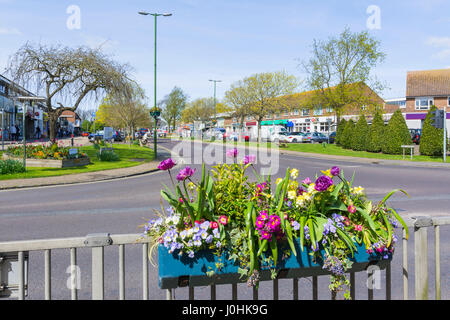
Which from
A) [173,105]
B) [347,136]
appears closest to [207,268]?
[347,136]

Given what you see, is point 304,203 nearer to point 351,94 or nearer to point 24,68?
point 24,68

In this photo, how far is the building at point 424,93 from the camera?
51.8m

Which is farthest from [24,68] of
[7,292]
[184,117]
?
[184,117]

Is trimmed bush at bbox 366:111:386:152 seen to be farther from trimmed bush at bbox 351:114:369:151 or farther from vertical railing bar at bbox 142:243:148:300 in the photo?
vertical railing bar at bbox 142:243:148:300

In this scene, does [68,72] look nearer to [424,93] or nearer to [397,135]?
[397,135]

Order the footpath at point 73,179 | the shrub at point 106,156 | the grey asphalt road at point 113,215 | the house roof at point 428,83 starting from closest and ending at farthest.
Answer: the grey asphalt road at point 113,215 < the footpath at point 73,179 < the shrub at point 106,156 < the house roof at point 428,83

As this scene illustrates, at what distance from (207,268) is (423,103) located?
192 ft

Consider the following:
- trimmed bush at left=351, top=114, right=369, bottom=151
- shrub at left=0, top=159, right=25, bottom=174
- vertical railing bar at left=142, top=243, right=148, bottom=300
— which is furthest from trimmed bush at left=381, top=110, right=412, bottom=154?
vertical railing bar at left=142, top=243, right=148, bottom=300

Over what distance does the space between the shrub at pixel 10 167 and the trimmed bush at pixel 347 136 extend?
27.3 meters

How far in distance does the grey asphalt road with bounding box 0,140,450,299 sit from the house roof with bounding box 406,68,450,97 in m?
42.4

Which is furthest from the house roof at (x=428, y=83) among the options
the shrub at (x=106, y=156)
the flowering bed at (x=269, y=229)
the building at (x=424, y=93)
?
the flowering bed at (x=269, y=229)

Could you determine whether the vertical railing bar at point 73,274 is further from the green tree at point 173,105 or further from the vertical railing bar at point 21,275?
the green tree at point 173,105

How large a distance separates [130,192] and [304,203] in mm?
9878

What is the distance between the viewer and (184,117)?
286 feet
